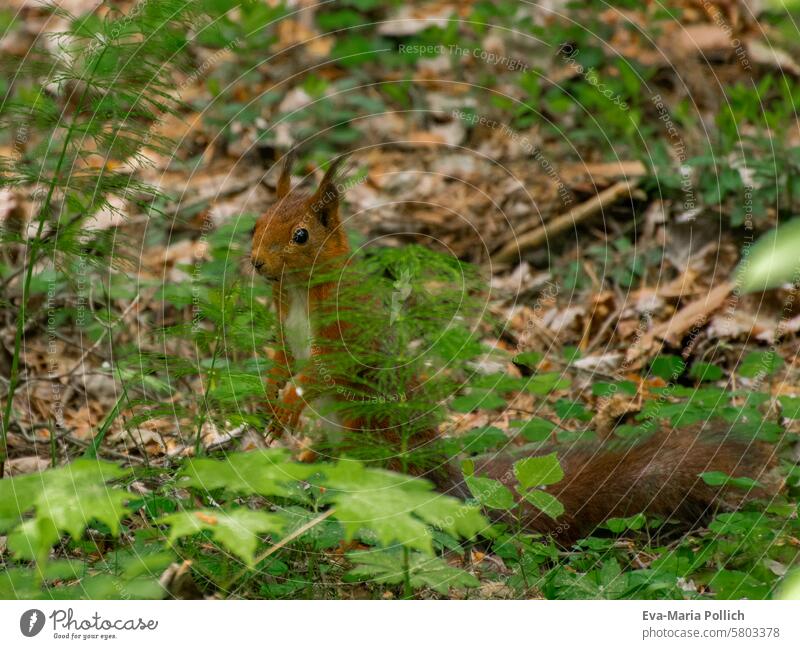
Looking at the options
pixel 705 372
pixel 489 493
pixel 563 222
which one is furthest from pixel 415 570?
pixel 563 222

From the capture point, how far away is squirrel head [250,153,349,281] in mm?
3670

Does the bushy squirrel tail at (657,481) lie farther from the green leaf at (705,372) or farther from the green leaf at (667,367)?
the green leaf at (667,367)

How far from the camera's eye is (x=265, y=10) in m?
7.10

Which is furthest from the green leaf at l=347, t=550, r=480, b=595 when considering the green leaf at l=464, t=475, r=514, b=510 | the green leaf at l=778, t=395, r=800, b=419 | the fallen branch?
the fallen branch

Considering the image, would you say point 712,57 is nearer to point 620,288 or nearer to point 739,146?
point 739,146

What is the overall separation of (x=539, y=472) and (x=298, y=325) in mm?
1416

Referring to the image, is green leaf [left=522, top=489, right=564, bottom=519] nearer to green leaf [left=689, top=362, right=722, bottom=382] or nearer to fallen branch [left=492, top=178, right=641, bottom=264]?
green leaf [left=689, top=362, right=722, bottom=382]

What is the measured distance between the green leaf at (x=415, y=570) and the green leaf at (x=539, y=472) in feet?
1.03

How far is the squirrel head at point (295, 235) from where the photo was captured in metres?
3.67

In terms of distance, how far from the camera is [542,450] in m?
3.68

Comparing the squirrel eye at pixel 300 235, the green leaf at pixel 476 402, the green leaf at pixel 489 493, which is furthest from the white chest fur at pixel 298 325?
the green leaf at pixel 489 493

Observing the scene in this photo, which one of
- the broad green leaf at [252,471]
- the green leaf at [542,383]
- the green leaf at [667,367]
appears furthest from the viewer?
the green leaf at [667,367]

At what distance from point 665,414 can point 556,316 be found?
161 centimetres

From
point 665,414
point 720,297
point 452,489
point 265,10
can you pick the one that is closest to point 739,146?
point 720,297
